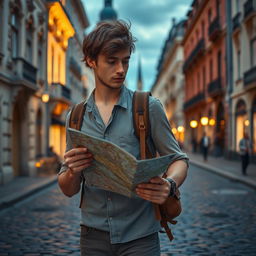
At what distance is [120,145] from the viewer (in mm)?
2186

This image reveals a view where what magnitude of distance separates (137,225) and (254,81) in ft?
69.0

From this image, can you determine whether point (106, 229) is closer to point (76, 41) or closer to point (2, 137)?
point (2, 137)

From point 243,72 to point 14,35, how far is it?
13.3 m

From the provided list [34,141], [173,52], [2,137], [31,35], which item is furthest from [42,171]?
[173,52]

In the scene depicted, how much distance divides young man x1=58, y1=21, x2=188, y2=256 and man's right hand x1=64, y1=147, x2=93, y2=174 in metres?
0.15

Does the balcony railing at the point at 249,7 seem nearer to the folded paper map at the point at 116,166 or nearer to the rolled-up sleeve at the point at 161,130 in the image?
the rolled-up sleeve at the point at 161,130

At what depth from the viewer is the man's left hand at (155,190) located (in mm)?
1915

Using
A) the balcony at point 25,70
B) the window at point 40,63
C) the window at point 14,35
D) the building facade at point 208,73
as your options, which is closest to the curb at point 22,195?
the balcony at point 25,70

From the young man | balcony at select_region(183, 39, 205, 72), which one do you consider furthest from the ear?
balcony at select_region(183, 39, 205, 72)

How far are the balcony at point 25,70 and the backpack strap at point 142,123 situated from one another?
1487 centimetres

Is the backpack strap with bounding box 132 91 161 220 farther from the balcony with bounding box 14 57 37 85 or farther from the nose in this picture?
the balcony with bounding box 14 57 37 85

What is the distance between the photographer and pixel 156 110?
2178mm

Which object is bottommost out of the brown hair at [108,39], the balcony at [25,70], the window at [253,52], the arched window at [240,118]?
the brown hair at [108,39]

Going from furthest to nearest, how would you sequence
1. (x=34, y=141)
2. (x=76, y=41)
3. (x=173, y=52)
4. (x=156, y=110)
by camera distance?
(x=173, y=52)
(x=76, y=41)
(x=34, y=141)
(x=156, y=110)
